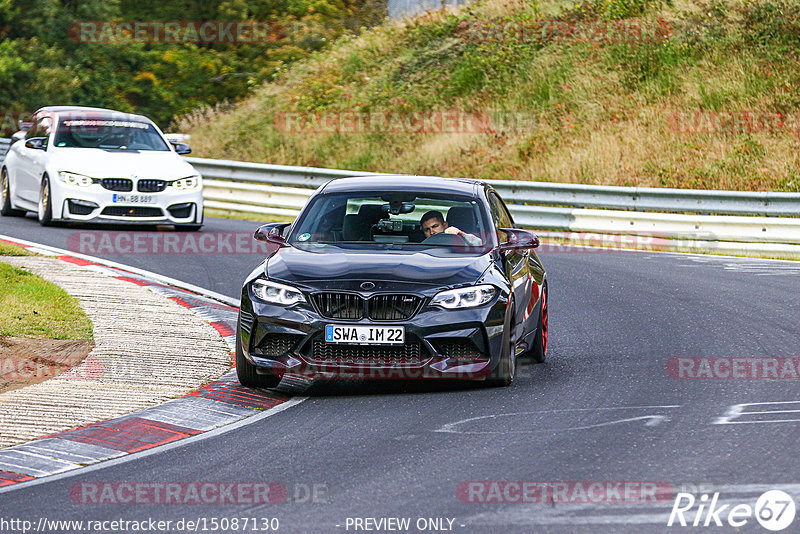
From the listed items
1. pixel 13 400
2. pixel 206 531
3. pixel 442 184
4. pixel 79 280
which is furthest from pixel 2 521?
pixel 79 280

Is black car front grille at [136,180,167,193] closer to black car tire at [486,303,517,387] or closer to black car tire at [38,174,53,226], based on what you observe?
black car tire at [38,174,53,226]

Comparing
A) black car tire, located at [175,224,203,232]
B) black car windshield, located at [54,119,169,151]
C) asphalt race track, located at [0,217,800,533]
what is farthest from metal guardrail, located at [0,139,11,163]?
asphalt race track, located at [0,217,800,533]

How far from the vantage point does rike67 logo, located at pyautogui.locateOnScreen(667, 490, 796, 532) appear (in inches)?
219

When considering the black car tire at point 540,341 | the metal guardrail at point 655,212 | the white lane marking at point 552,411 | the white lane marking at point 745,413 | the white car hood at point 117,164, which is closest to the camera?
the white lane marking at point 552,411

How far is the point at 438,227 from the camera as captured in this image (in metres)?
9.92

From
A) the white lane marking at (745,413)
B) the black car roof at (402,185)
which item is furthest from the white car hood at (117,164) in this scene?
the white lane marking at (745,413)

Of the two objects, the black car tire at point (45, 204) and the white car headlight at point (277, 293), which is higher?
the white car headlight at point (277, 293)

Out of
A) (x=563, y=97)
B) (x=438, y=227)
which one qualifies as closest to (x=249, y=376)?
(x=438, y=227)

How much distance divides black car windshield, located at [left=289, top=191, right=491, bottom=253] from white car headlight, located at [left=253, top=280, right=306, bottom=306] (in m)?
0.81

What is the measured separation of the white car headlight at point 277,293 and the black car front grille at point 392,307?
48 cm

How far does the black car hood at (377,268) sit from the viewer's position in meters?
8.69

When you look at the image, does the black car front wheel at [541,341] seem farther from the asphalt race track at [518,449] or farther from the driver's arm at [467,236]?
the driver's arm at [467,236]

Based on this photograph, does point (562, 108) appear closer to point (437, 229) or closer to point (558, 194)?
point (558, 194)

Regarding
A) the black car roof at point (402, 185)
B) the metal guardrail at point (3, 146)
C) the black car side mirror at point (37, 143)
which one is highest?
the black car roof at point (402, 185)
